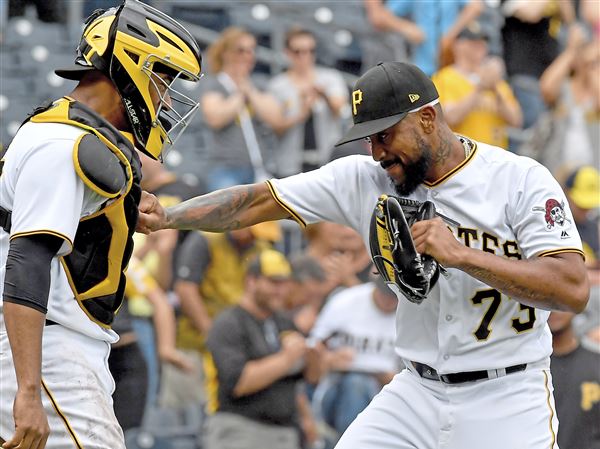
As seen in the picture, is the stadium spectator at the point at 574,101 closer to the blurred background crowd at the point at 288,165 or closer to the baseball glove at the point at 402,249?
the blurred background crowd at the point at 288,165

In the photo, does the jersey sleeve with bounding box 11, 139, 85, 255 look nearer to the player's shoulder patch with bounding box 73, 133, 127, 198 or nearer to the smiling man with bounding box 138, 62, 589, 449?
the player's shoulder patch with bounding box 73, 133, 127, 198

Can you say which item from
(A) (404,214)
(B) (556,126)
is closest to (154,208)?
(A) (404,214)

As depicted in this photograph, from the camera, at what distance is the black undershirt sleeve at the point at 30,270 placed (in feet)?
12.2

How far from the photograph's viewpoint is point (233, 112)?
29.7 feet

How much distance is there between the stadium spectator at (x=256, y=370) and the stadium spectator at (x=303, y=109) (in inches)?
58.1

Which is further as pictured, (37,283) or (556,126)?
(556,126)

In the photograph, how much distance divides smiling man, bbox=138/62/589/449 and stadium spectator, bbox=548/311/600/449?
6.40 feet

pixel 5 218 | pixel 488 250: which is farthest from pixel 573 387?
pixel 5 218

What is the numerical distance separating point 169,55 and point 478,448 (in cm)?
199

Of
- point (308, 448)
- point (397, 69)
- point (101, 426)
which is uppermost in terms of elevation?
point (397, 69)

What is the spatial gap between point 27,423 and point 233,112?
558 centimetres

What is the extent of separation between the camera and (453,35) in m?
9.57

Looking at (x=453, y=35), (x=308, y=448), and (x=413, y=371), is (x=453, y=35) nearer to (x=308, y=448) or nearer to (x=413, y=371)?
(x=308, y=448)

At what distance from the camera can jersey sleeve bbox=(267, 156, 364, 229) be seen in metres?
5.16
